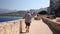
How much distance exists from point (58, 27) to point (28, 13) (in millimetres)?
3629

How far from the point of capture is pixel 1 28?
5.38 metres

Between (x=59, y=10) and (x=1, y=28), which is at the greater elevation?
(x=1, y=28)

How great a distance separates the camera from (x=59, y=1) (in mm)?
85000

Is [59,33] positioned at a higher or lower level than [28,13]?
lower

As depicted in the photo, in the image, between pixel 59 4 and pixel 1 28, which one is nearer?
pixel 1 28

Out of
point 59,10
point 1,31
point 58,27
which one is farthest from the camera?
point 59,10

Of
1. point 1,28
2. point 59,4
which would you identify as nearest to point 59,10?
point 59,4

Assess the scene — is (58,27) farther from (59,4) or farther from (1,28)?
(59,4)

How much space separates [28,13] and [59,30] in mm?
3232

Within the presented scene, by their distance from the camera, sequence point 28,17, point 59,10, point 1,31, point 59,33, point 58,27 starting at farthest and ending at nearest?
point 59,10
point 58,27
point 59,33
point 28,17
point 1,31

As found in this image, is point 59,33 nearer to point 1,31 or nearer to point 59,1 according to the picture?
point 1,31

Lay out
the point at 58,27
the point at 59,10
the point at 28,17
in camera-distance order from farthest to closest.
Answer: the point at 59,10
the point at 58,27
the point at 28,17

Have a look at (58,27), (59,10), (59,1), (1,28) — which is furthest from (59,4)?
(1,28)

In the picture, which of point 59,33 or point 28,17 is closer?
point 28,17
